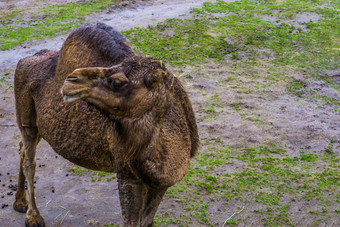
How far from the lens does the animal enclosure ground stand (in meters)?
5.26

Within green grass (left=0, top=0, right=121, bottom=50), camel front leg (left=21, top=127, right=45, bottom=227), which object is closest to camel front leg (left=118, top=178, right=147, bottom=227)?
camel front leg (left=21, top=127, right=45, bottom=227)

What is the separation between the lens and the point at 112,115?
2.94 m

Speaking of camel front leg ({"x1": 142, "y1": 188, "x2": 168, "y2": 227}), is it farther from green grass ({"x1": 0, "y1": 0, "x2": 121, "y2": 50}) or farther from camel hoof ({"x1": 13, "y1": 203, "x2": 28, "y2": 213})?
green grass ({"x1": 0, "y1": 0, "x2": 121, "y2": 50})

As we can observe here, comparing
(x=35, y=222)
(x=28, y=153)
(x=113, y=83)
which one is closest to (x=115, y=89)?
(x=113, y=83)

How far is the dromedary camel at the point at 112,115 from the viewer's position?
2863 millimetres

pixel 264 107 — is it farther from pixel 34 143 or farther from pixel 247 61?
pixel 34 143

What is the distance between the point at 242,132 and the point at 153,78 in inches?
167

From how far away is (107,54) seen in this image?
3734 mm

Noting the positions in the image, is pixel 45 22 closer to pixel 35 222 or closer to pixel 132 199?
pixel 35 222

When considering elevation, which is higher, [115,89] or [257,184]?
[115,89]

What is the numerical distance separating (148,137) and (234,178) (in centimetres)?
305

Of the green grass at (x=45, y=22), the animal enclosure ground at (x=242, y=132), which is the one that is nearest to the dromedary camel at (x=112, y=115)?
the animal enclosure ground at (x=242, y=132)

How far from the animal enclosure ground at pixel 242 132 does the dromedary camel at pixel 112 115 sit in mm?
924

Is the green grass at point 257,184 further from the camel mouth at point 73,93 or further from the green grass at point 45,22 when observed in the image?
the green grass at point 45,22
